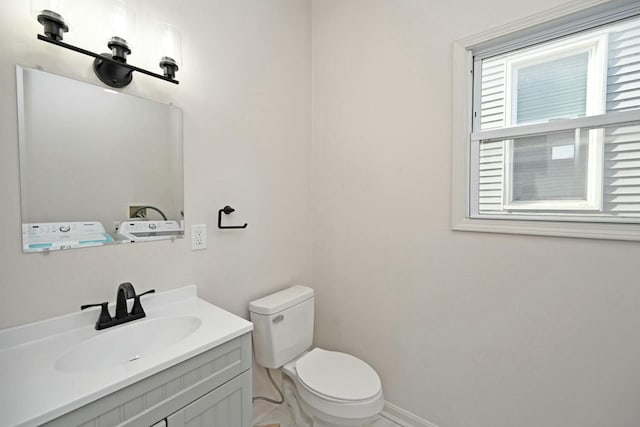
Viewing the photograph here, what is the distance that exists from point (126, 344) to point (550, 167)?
6.52 feet

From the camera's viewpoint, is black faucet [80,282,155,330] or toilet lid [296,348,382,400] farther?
toilet lid [296,348,382,400]

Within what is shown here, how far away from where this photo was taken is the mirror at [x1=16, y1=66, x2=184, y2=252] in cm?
93

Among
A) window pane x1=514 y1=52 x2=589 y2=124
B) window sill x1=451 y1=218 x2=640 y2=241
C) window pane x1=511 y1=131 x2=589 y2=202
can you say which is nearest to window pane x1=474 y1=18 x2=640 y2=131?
window pane x1=514 y1=52 x2=589 y2=124

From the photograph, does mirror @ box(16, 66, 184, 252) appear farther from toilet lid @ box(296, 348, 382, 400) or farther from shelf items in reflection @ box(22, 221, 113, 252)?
toilet lid @ box(296, 348, 382, 400)

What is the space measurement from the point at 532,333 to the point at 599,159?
0.83m

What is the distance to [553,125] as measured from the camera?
122 centimetres

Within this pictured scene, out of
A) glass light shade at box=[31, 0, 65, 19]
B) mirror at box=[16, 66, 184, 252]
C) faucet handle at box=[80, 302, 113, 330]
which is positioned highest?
glass light shade at box=[31, 0, 65, 19]

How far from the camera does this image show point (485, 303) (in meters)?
1.36

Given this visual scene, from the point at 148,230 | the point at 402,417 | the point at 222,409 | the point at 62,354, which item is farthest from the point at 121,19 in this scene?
the point at 402,417

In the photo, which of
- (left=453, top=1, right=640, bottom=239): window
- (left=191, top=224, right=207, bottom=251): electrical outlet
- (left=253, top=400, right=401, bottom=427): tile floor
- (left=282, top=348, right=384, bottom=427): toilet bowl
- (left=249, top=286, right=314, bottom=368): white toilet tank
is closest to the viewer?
(left=453, top=1, right=640, bottom=239): window

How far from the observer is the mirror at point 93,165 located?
931 millimetres

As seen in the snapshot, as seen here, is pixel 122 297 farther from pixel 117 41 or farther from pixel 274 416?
pixel 274 416

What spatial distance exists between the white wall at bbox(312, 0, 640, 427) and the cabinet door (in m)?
0.93

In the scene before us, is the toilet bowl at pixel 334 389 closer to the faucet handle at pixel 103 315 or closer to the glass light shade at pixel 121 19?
the faucet handle at pixel 103 315
